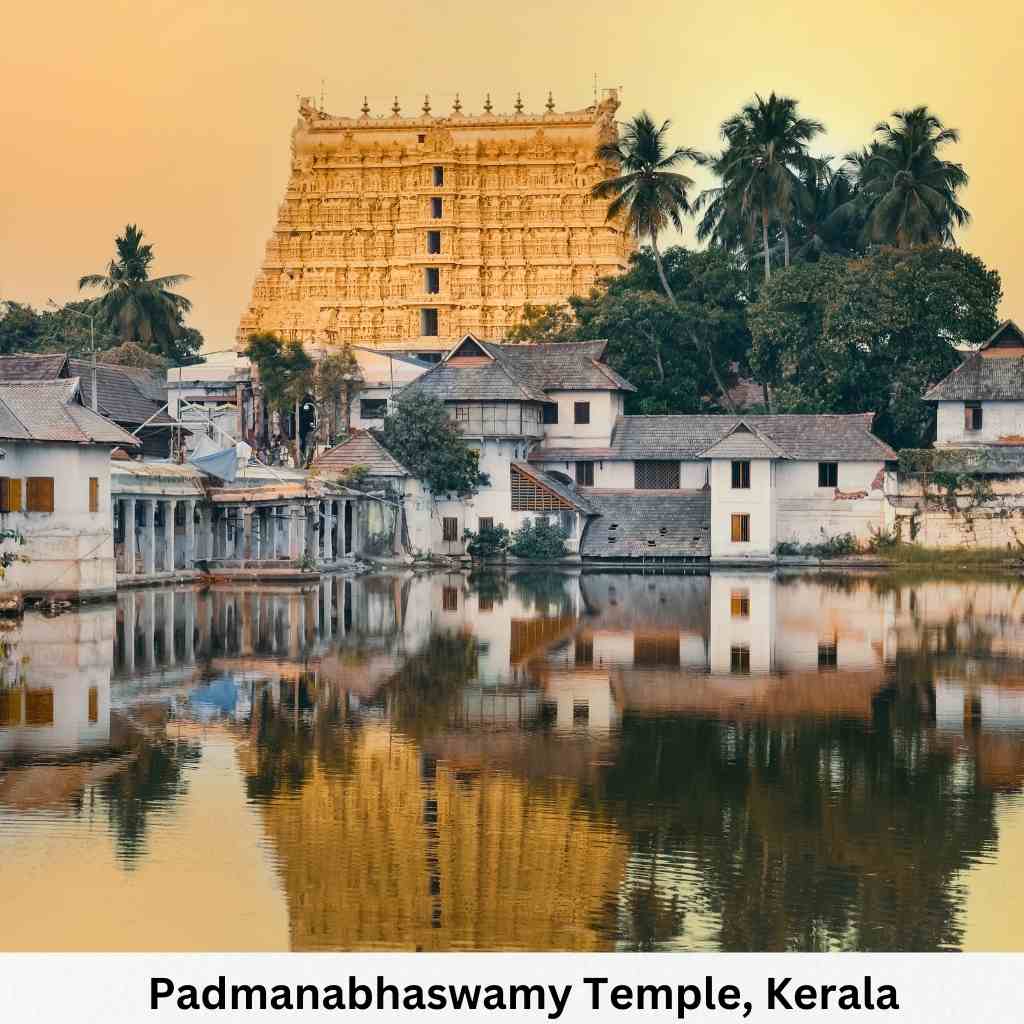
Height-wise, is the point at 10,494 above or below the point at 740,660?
above

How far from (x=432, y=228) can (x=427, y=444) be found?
34.5 m

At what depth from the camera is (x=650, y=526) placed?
5972 cm

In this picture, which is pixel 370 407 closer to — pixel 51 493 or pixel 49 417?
pixel 49 417

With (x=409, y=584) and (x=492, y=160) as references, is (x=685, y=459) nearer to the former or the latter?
(x=409, y=584)

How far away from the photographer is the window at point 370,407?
71062 mm

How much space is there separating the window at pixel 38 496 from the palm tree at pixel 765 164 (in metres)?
36.4

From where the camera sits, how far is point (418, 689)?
26.2 metres

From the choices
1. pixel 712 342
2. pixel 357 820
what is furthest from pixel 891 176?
pixel 357 820
